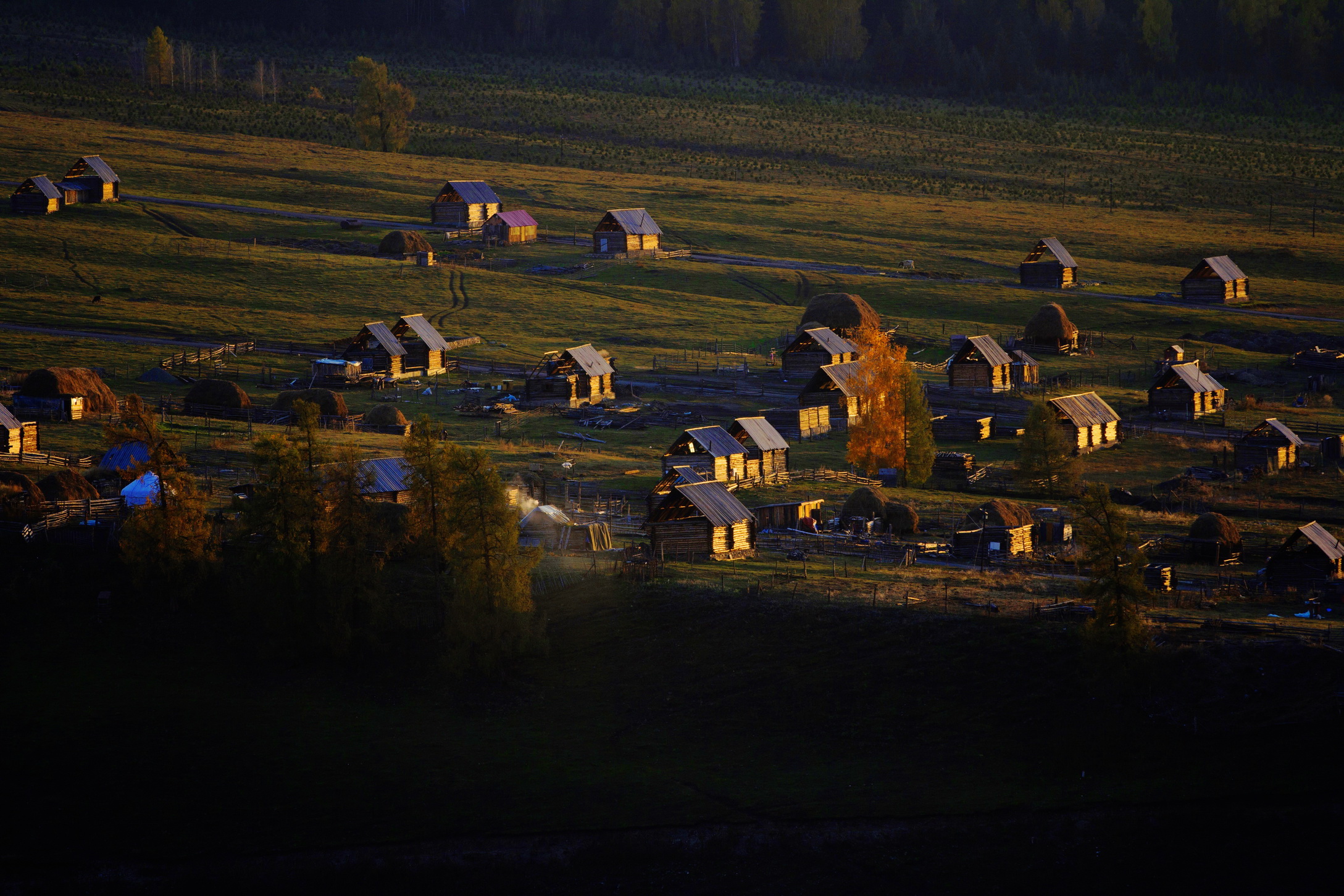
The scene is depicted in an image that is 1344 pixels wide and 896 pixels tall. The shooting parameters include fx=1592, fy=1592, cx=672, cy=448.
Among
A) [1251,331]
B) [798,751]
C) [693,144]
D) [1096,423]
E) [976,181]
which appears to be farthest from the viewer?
[693,144]

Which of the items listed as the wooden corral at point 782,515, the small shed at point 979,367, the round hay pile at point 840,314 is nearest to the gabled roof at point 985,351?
the small shed at point 979,367

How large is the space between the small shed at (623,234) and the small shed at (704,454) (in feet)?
172

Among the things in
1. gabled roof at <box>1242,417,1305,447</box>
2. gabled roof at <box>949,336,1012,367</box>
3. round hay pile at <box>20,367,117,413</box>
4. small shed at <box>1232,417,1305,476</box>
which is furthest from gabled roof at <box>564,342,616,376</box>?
gabled roof at <box>1242,417,1305,447</box>

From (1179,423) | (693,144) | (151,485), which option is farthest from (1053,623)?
(693,144)

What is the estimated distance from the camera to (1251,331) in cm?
10019

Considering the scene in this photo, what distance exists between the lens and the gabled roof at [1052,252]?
111m

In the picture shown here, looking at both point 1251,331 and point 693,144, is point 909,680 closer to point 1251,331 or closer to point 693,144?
point 1251,331

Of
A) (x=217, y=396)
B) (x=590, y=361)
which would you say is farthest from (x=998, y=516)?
(x=217, y=396)

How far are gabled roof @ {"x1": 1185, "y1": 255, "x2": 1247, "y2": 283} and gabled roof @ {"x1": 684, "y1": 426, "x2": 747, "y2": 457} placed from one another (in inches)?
2204

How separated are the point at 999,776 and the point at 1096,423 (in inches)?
1524

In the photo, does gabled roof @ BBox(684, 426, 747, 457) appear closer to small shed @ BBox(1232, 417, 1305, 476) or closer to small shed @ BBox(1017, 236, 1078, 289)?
small shed @ BBox(1232, 417, 1305, 476)

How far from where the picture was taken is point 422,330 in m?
86.6

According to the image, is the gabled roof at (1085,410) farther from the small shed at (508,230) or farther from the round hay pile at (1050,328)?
the small shed at (508,230)

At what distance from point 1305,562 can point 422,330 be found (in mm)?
50464
